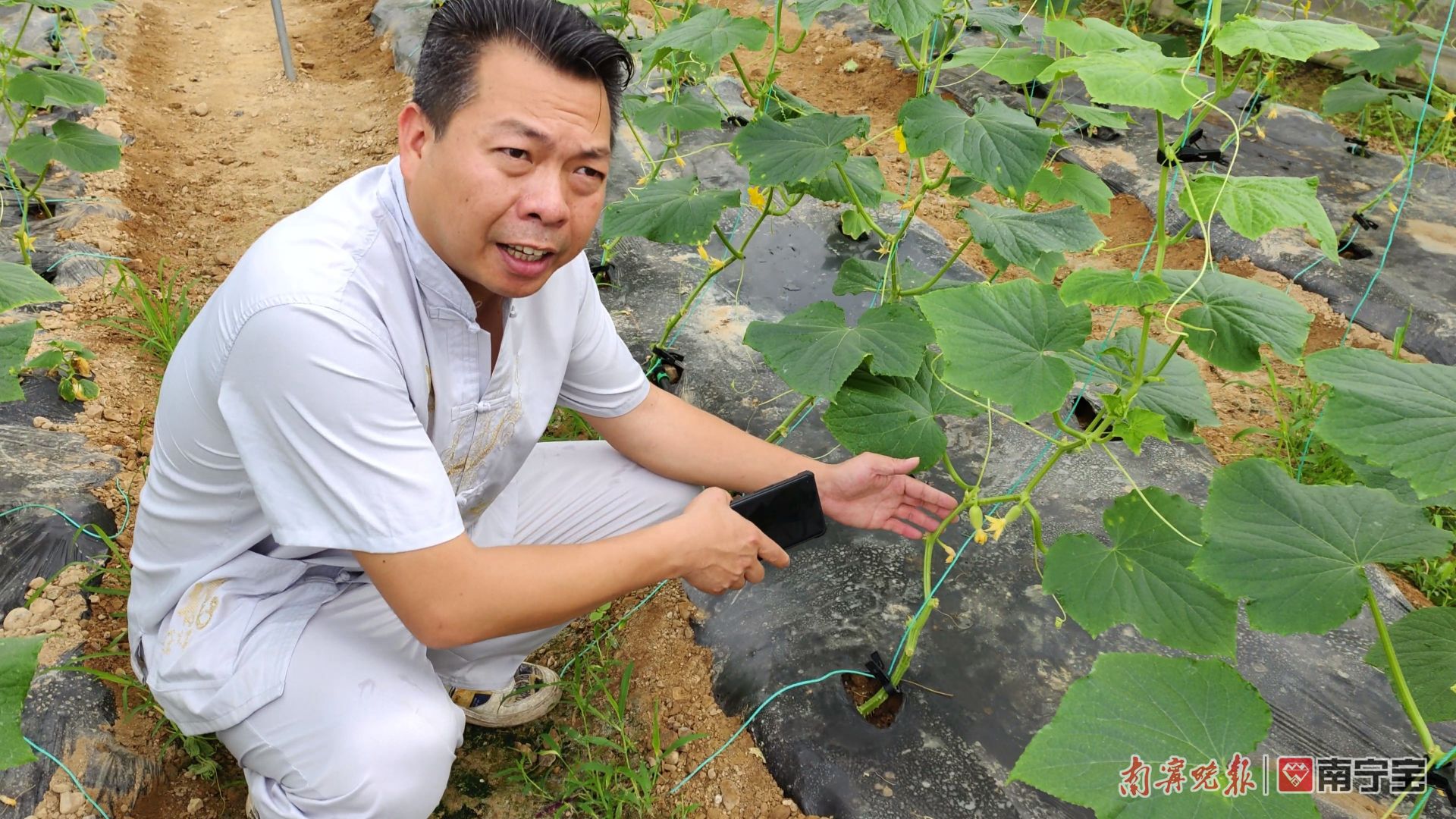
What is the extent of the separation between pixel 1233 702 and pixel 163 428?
5.11ft

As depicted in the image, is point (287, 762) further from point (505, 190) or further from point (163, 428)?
point (505, 190)

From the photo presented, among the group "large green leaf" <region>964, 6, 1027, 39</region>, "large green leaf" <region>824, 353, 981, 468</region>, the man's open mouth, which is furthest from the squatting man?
"large green leaf" <region>964, 6, 1027, 39</region>

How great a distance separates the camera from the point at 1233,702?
126 cm

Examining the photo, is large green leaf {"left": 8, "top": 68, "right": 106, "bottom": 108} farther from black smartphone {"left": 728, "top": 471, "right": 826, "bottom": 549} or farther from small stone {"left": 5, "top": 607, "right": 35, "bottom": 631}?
black smartphone {"left": 728, "top": 471, "right": 826, "bottom": 549}

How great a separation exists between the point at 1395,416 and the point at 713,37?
4.77 feet

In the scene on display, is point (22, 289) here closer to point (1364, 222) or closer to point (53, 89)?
point (53, 89)

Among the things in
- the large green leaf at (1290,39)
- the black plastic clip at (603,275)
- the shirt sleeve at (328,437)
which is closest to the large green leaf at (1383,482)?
the large green leaf at (1290,39)

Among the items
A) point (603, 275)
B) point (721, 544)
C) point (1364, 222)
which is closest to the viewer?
point (721, 544)

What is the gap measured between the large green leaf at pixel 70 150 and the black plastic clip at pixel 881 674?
8.42ft

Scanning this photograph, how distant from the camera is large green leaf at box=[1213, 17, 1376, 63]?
55.1 inches

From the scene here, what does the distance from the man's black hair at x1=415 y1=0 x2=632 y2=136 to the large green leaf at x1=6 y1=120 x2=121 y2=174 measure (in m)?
2.08

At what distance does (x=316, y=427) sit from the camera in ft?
4.39

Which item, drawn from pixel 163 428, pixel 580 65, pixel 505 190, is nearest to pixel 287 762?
pixel 163 428

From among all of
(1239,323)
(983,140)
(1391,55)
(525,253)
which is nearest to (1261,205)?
(1239,323)
